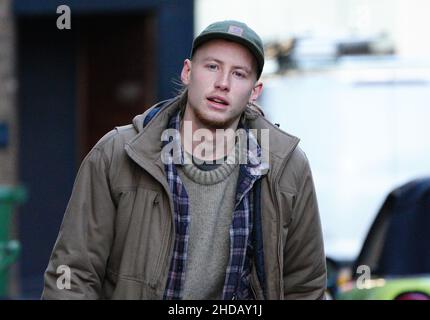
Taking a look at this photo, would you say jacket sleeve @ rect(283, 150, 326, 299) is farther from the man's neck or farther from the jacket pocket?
the jacket pocket

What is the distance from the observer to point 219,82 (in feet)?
13.4

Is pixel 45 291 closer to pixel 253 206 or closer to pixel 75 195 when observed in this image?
pixel 75 195

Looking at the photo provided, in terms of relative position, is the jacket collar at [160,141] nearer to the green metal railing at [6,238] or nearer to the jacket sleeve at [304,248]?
the jacket sleeve at [304,248]

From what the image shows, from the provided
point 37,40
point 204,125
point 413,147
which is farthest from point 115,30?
point 204,125

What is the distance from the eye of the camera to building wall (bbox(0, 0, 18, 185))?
450 inches

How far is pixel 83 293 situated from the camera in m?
3.97

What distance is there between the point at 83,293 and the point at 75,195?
13.3 inches

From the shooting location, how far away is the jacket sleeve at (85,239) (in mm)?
3982

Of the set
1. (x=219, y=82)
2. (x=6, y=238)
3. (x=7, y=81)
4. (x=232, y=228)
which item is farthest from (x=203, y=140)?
(x=7, y=81)

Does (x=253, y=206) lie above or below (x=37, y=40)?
below

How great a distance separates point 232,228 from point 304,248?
1.07ft

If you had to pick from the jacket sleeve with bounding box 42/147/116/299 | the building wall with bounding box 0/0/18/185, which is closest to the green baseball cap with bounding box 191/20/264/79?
the jacket sleeve with bounding box 42/147/116/299

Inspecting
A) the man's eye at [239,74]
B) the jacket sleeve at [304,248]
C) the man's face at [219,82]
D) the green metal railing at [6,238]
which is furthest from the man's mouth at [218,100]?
the green metal railing at [6,238]

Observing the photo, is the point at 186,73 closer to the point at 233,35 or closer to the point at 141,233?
the point at 233,35
